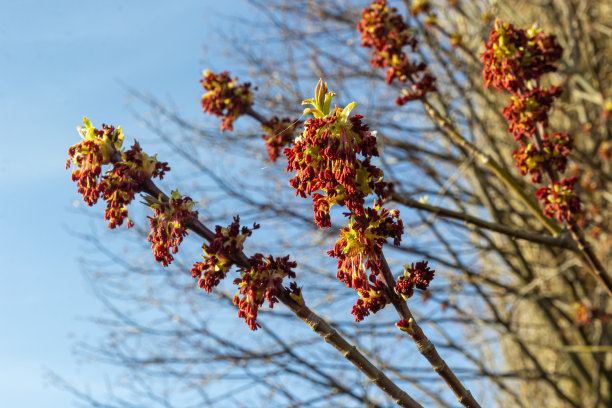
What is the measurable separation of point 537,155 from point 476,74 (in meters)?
5.65

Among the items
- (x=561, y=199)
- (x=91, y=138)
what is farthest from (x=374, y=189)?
(x=561, y=199)

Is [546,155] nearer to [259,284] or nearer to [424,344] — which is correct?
[424,344]

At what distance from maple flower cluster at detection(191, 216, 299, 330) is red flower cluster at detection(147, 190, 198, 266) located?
110 mm

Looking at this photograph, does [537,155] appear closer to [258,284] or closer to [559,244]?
[559,244]

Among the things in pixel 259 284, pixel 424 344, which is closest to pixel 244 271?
pixel 259 284

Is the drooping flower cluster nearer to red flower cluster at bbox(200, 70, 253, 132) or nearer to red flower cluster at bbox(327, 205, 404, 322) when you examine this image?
red flower cluster at bbox(327, 205, 404, 322)

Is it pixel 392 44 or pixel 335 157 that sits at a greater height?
pixel 392 44

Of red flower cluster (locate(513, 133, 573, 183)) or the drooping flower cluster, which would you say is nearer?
the drooping flower cluster

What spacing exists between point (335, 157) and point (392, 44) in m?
2.46

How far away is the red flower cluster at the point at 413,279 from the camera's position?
6.56 feet

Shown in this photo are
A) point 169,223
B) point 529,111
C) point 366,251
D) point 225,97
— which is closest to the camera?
point 366,251

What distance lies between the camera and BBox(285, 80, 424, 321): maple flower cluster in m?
1.84

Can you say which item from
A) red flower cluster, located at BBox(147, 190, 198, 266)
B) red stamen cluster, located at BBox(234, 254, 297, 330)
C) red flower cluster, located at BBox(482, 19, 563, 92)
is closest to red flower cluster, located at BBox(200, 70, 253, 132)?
red flower cluster, located at BBox(482, 19, 563, 92)

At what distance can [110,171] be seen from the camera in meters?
2.18
